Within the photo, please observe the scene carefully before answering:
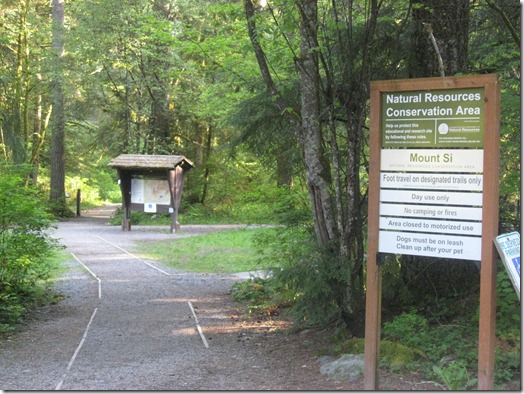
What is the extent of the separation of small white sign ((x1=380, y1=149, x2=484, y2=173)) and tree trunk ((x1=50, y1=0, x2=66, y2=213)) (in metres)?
24.8

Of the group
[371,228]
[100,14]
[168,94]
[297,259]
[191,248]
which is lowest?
[191,248]

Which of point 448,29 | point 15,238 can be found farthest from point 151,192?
point 448,29

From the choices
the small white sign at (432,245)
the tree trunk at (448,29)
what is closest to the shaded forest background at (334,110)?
the tree trunk at (448,29)

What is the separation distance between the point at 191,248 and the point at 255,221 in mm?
9233

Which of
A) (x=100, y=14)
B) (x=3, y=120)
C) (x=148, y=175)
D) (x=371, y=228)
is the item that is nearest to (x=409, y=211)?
(x=371, y=228)

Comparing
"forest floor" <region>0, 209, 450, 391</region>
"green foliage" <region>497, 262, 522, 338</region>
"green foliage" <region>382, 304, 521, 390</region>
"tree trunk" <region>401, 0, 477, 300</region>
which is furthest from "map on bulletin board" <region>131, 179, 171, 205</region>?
"green foliage" <region>497, 262, 522, 338</region>

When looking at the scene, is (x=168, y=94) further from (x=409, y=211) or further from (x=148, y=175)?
(x=409, y=211)

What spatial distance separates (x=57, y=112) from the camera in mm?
29344

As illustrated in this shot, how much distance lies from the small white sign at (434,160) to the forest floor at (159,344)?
1.98 meters

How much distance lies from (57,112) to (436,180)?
27.4 meters

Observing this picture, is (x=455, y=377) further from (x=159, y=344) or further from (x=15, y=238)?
(x=15, y=238)

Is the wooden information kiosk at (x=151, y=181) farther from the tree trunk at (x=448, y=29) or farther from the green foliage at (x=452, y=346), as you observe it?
the green foliage at (x=452, y=346)

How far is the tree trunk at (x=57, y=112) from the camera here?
2756cm

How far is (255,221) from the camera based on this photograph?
32.6ft
